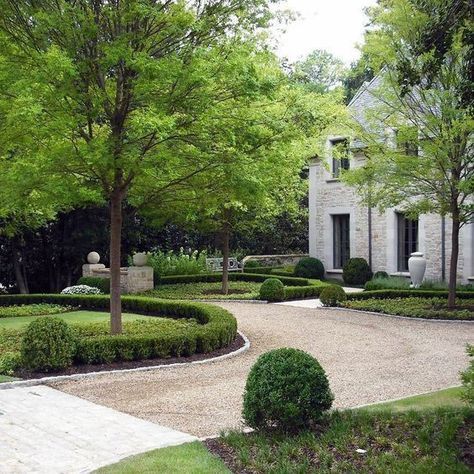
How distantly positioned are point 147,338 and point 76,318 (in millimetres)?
5700

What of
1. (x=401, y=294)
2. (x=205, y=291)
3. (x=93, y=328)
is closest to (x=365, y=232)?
(x=401, y=294)

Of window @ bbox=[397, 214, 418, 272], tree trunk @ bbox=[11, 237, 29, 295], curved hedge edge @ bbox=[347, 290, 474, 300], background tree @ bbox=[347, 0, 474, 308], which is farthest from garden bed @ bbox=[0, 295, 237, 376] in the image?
window @ bbox=[397, 214, 418, 272]

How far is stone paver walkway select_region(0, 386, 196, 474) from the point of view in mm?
5547

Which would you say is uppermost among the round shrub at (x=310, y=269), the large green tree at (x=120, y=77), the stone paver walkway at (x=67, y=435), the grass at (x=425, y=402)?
the large green tree at (x=120, y=77)

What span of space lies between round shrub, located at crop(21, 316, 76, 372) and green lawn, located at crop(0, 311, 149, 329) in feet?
16.1

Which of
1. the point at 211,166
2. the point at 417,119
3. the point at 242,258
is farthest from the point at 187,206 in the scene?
the point at 242,258

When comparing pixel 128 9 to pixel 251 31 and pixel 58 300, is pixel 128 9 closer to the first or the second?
pixel 251 31

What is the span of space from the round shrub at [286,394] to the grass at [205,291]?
13.9 metres

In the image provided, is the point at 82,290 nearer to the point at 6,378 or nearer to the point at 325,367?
the point at 6,378

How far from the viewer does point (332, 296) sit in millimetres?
18016

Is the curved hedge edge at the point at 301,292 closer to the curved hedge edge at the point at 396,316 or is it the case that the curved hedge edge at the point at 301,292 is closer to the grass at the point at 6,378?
the curved hedge edge at the point at 396,316

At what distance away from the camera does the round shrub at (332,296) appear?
1805 cm

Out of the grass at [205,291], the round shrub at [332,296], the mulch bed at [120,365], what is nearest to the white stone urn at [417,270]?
the round shrub at [332,296]

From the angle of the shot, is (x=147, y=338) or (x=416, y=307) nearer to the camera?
(x=147, y=338)
